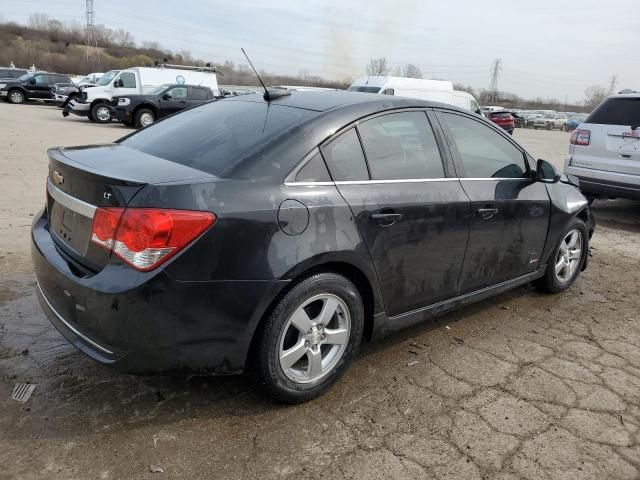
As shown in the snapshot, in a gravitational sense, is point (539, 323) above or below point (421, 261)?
below

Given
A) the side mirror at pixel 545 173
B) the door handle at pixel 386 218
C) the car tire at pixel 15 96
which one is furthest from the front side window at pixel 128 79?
the door handle at pixel 386 218

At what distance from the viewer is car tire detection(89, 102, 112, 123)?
19422 mm

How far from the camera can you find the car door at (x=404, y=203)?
110 inches

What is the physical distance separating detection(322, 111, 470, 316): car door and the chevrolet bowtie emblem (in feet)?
4.44

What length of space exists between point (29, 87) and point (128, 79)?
11260 mm

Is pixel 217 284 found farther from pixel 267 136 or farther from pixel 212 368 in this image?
pixel 267 136

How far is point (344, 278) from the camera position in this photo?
107 inches

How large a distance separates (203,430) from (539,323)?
8.77 feet

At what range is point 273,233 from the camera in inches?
94.7

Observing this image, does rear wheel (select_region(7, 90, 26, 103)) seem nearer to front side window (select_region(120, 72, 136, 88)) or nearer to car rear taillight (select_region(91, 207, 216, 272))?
front side window (select_region(120, 72, 136, 88))

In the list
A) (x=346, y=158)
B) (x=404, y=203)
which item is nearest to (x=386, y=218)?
(x=404, y=203)

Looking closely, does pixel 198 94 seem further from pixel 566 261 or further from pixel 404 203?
pixel 404 203

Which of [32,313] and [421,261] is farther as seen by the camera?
[32,313]

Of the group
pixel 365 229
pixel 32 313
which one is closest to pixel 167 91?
pixel 32 313
